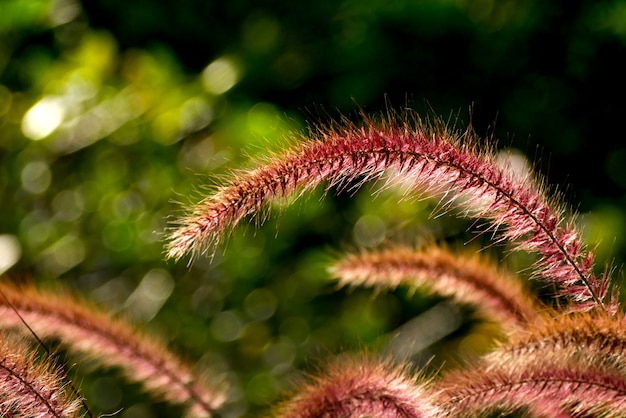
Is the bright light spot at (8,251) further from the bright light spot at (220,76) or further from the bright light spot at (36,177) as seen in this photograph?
the bright light spot at (220,76)

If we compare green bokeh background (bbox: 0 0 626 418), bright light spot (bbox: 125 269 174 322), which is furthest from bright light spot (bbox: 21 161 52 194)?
bright light spot (bbox: 125 269 174 322)

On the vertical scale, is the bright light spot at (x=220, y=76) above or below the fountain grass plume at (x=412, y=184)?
above

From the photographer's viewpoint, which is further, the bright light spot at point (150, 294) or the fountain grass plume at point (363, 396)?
the bright light spot at point (150, 294)

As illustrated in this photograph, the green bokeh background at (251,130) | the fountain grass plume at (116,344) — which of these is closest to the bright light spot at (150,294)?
the green bokeh background at (251,130)

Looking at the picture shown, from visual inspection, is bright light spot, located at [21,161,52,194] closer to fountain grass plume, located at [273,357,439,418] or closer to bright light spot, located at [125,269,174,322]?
bright light spot, located at [125,269,174,322]

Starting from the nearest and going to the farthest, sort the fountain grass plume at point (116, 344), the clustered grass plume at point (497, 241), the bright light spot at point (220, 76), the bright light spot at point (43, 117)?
the clustered grass plume at point (497, 241)
the fountain grass plume at point (116, 344)
the bright light spot at point (43, 117)
the bright light spot at point (220, 76)

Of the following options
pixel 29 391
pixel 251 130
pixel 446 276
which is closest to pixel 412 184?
pixel 446 276

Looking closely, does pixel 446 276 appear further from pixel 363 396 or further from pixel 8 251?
pixel 8 251
